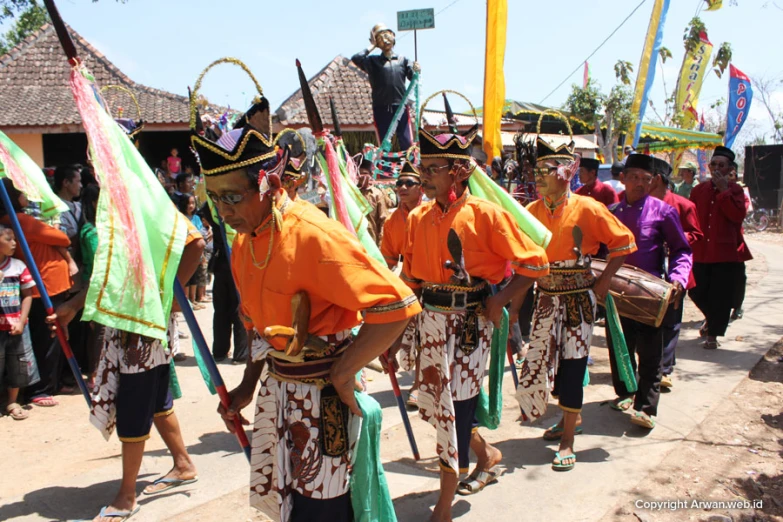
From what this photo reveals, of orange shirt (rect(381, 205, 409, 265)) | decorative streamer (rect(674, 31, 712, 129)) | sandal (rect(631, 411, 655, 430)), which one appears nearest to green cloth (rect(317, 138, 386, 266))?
orange shirt (rect(381, 205, 409, 265))

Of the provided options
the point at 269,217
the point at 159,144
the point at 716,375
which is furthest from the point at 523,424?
the point at 159,144

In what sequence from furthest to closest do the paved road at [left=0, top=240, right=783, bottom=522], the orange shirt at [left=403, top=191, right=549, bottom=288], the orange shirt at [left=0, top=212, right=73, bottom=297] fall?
the orange shirt at [left=0, top=212, right=73, bottom=297]
the paved road at [left=0, top=240, right=783, bottom=522]
the orange shirt at [left=403, top=191, right=549, bottom=288]

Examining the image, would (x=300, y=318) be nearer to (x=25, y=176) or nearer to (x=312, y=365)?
(x=312, y=365)

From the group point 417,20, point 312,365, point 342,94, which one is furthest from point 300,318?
point 342,94

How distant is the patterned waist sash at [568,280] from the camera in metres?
4.51

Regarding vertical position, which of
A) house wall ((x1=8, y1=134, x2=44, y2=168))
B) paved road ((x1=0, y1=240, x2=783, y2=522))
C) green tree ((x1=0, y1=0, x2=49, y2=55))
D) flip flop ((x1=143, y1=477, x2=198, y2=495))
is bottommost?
paved road ((x1=0, y1=240, x2=783, y2=522))

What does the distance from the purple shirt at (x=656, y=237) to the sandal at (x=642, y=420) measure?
1061 mm

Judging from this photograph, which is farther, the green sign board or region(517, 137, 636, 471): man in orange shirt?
the green sign board

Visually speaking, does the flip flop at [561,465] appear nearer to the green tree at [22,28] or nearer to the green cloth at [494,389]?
the green cloth at [494,389]

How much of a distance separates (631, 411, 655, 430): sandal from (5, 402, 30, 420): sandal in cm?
499

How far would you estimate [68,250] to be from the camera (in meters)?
6.11

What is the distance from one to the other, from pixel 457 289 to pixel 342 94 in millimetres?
14702

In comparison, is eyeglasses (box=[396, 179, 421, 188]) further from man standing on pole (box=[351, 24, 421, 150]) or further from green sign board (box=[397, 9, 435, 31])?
green sign board (box=[397, 9, 435, 31])

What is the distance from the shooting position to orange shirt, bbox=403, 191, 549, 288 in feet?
11.8
